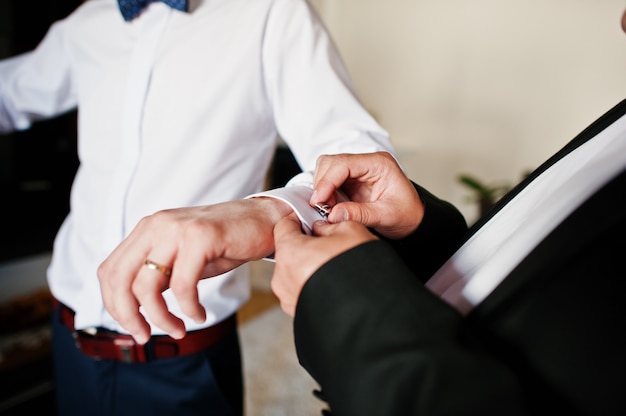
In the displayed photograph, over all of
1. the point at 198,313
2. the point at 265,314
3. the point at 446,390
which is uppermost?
the point at 446,390

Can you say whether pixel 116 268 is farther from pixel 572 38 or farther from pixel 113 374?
pixel 572 38

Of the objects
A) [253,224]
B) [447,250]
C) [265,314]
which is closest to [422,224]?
[447,250]

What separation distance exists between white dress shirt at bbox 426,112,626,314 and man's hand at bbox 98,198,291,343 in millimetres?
223

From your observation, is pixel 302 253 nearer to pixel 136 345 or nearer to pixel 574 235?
pixel 574 235

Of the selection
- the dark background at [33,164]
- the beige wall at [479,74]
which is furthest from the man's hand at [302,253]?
the beige wall at [479,74]

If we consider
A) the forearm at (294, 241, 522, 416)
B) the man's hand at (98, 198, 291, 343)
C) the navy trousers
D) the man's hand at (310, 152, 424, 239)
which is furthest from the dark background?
the forearm at (294, 241, 522, 416)

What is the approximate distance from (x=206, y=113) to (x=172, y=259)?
1.32 feet

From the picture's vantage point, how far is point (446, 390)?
25cm

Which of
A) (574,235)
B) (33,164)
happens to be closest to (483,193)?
(574,235)

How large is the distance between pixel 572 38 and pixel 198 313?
285 cm

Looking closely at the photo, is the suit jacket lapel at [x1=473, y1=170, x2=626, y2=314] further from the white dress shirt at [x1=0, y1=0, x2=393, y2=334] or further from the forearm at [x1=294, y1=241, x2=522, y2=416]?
the white dress shirt at [x1=0, y1=0, x2=393, y2=334]

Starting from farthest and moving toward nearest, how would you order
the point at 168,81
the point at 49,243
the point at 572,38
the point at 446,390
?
the point at 572,38 → the point at 49,243 → the point at 168,81 → the point at 446,390

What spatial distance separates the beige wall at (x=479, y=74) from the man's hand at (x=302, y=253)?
2.45m

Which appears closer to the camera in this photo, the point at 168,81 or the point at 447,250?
the point at 447,250
